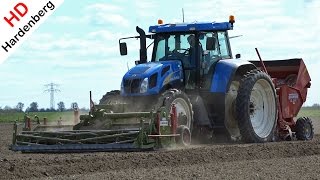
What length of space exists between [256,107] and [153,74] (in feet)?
10.7

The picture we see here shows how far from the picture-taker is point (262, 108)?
52.5 ft

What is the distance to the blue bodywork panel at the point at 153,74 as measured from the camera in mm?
13906

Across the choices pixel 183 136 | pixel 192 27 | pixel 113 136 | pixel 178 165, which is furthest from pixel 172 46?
pixel 178 165

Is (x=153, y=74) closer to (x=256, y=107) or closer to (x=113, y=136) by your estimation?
(x=113, y=136)

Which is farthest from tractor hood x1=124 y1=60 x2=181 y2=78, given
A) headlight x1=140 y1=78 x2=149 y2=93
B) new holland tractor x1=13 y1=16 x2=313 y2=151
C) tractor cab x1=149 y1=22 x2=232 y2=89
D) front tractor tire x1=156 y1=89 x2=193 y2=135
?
front tractor tire x1=156 y1=89 x2=193 y2=135

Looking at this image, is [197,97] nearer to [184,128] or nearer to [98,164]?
[184,128]

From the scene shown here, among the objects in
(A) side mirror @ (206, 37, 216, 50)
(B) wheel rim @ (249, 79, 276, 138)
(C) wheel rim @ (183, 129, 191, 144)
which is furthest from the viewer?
(B) wheel rim @ (249, 79, 276, 138)

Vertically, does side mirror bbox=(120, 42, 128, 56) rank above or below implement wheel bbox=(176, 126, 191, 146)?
above

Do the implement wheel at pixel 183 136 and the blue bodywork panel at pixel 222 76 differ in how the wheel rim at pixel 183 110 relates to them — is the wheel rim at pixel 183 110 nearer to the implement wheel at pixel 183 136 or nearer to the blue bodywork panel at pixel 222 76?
the implement wheel at pixel 183 136

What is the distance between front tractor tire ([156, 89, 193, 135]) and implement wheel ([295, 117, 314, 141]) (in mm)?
4079

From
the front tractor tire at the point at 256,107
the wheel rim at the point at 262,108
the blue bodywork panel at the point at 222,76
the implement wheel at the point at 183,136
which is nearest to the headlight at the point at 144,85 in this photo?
the implement wheel at the point at 183,136

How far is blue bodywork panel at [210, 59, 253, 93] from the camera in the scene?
14602 mm

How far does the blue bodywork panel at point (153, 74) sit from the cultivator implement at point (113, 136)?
75 cm

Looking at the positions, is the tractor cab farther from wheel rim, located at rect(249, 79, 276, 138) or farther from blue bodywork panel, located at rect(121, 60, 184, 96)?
wheel rim, located at rect(249, 79, 276, 138)
